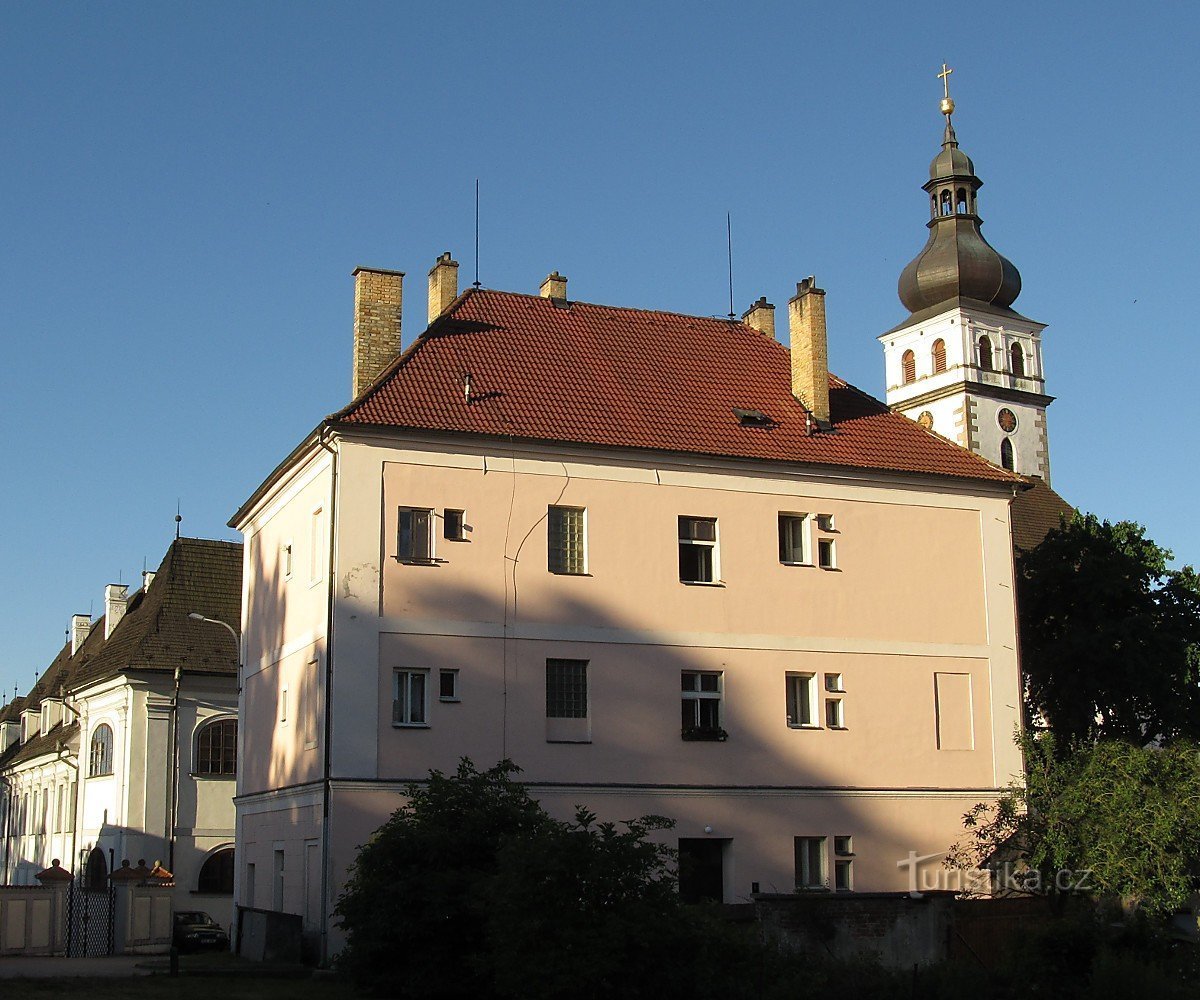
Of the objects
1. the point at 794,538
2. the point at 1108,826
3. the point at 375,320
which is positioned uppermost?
the point at 375,320

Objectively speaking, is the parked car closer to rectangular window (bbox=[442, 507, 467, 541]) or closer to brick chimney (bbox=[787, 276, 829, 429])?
rectangular window (bbox=[442, 507, 467, 541])

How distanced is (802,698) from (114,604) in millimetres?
35731

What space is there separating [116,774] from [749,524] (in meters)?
25.5

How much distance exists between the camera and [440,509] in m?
30.9

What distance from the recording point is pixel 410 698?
98.7 feet

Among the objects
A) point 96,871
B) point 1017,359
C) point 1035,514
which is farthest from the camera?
point 1017,359

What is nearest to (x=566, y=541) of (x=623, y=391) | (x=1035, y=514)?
(x=623, y=391)

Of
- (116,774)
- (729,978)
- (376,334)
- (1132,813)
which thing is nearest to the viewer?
(729,978)

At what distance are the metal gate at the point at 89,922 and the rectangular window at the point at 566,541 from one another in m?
14.8

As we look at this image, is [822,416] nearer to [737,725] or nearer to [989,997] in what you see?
[737,725]

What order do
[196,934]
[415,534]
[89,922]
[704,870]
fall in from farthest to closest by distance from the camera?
[196,934] < [89,922] < [704,870] < [415,534]

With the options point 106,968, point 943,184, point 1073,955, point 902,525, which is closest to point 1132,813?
point 902,525

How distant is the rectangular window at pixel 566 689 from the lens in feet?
102

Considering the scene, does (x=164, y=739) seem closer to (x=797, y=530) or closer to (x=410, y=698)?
(x=410, y=698)
